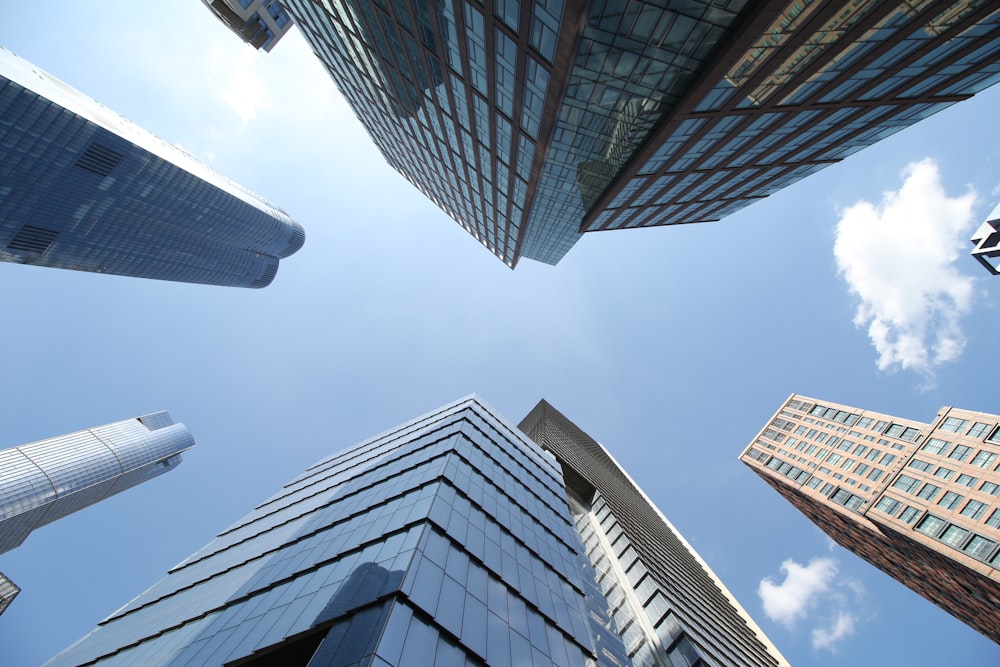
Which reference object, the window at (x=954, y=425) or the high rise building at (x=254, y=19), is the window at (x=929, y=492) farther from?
the high rise building at (x=254, y=19)

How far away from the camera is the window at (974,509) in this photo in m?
43.7

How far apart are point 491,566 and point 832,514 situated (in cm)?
7565

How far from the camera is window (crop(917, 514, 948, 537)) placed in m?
46.7

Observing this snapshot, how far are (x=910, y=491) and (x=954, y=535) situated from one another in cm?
890

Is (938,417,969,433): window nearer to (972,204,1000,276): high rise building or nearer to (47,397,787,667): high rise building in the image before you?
(972,204,1000,276): high rise building

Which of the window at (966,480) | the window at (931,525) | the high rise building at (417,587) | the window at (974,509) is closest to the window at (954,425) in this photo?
the window at (966,480)

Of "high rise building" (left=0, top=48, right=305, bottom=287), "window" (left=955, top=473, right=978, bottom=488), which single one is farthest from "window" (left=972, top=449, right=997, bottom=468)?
"high rise building" (left=0, top=48, right=305, bottom=287)

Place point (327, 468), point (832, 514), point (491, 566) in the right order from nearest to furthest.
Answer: point (491, 566), point (327, 468), point (832, 514)

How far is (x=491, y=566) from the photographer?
1386 centimetres

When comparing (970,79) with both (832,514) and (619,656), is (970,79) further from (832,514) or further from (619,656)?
(832,514)

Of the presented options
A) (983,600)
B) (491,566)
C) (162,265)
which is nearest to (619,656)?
(491,566)

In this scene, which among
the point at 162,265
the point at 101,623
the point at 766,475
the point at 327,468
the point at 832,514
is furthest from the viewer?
the point at 162,265

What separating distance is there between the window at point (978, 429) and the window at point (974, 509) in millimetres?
9963

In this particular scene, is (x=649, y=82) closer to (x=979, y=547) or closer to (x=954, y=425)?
(x=979, y=547)
